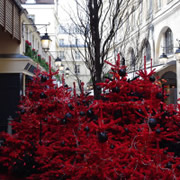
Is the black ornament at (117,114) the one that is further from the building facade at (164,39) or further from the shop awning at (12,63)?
the building facade at (164,39)

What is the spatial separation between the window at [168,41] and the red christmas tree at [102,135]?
16.7 metres

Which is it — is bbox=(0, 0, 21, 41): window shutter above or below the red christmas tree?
above

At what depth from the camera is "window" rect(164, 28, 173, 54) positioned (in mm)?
21981

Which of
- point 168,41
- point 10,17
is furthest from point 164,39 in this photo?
point 10,17

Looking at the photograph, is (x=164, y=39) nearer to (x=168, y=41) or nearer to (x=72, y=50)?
(x=168, y=41)

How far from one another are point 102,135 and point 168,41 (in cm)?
2052

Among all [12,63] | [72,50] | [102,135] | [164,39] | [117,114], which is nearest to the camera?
[102,135]

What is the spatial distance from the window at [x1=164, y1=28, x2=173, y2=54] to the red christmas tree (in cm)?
1668

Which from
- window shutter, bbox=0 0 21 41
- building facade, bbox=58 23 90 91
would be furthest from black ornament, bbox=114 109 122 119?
window shutter, bbox=0 0 21 41

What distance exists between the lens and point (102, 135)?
Answer: 376 cm

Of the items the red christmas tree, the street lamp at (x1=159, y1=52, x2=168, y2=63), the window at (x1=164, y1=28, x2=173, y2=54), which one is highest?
the window at (x1=164, y1=28, x2=173, y2=54)

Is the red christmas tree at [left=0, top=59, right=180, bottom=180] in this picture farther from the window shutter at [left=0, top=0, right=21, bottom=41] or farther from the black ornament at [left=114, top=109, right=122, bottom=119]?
the window shutter at [left=0, top=0, right=21, bottom=41]

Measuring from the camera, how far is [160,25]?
77.1 ft

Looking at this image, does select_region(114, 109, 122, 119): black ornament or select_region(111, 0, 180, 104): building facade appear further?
select_region(111, 0, 180, 104): building facade
